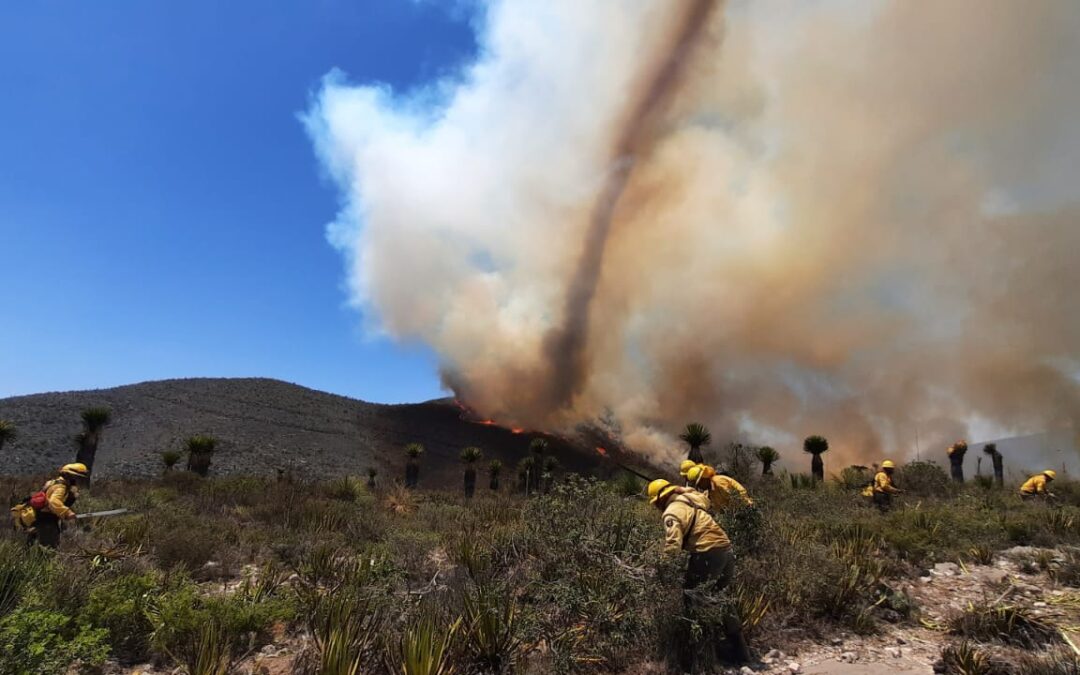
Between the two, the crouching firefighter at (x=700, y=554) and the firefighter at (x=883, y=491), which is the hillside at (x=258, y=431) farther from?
the crouching firefighter at (x=700, y=554)

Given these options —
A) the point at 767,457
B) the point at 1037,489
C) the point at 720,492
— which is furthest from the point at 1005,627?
the point at 767,457

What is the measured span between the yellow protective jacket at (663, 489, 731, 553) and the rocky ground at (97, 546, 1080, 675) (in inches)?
49.8

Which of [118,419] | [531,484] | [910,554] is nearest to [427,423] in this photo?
[118,419]

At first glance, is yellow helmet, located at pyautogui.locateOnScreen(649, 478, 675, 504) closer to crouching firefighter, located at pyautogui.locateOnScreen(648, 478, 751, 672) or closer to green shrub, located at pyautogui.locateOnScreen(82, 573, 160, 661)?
crouching firefighter, located at pyautogui.locateOnScreen(648, 478, 751, 672)

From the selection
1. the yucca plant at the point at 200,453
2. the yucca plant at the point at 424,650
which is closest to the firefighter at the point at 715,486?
the yucca plant at the point at 424,650

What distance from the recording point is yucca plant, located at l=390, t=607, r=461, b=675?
15.9ft

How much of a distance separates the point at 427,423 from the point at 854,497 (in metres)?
63.7

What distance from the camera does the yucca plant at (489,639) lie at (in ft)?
17.9

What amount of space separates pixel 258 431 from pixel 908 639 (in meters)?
61.4

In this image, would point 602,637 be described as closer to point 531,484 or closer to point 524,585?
point 524,585

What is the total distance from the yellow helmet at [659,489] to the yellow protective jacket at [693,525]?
0.45ft

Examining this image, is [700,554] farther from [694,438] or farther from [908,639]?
[694,438]

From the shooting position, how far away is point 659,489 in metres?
6.36

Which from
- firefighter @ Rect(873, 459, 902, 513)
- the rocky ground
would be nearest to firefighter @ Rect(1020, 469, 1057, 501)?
firefighter @ Rect(873, 459, 902, 513)
